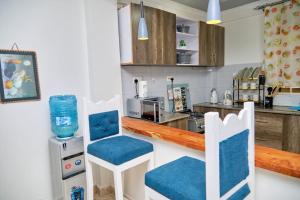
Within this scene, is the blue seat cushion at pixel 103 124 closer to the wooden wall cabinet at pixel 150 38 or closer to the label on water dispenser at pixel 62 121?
the label on water dispenser at pixel 62 121

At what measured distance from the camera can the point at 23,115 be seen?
1902 millimetres

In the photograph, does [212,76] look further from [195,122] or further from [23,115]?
[23,115]

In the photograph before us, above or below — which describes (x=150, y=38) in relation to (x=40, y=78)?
above

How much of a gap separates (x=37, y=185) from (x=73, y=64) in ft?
4.28

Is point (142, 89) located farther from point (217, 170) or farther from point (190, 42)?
point (217, 170)

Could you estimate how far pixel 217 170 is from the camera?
0.82 meters

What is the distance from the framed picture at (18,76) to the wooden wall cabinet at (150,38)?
99cm

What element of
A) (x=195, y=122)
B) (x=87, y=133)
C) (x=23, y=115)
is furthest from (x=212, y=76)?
(x=23, y=115)

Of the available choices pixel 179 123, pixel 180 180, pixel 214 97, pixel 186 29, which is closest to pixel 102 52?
pixel 179 123

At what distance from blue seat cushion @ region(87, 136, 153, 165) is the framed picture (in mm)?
873

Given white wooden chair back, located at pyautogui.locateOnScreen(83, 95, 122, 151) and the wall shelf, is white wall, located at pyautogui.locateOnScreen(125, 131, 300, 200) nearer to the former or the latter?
white wooden chair back, located at pyautogui.locateOnScreen(83, 95, 122, 151)

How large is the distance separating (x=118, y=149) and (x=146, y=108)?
1052mm

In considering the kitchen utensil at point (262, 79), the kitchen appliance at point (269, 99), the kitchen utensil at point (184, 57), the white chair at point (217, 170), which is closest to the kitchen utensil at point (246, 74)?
the kitchen utensil at point (262, 79)

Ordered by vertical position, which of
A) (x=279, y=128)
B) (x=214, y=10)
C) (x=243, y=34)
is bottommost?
(x=279, y=128)
